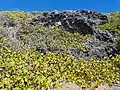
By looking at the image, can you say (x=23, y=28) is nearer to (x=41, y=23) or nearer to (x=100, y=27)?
(x=41, y=23)

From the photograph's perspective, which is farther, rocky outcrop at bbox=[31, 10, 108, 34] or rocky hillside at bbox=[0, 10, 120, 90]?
rocky outcrop at bbox=[31, 10, 108, 34]

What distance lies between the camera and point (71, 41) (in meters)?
25.1

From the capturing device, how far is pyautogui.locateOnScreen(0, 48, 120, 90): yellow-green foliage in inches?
565

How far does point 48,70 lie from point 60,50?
18.2ft

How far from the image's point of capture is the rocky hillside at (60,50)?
15.5 meters

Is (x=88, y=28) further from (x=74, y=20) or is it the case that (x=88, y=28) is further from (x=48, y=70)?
(x=48, y=70)

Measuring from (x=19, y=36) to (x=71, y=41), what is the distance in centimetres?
379

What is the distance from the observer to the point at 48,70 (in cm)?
1709

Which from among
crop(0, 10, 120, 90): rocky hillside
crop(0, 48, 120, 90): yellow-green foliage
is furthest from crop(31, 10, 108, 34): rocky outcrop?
crop(0, 48, 120, 90): yellow-green foliage


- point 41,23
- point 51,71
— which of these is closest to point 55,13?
point 41,23

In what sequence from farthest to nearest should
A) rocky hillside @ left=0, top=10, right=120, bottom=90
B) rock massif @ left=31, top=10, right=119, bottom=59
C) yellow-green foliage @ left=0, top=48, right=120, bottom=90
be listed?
rock massif @ left=31, top=10, right=119, bottom=59, rocky hillside @ left=0, top=10, right=120, bottom=90, yellow-green foliage @ left=0, top=48, right=120, bottom=90

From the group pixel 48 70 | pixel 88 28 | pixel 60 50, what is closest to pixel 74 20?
pixel 88 28

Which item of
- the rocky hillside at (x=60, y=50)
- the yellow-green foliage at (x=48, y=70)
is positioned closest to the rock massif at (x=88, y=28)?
the rocky hillside at (x=60, y=50)

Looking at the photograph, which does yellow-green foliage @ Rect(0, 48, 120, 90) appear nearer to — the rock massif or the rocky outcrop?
the rock massif
